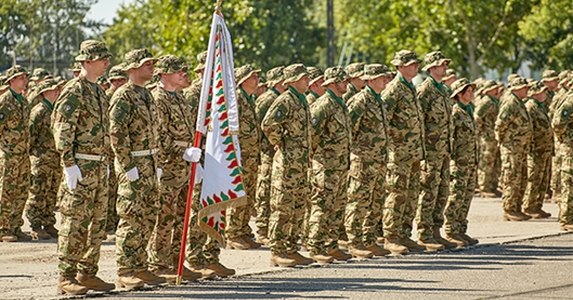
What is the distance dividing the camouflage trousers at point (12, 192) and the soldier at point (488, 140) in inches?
326

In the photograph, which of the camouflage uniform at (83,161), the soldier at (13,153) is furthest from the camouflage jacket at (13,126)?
the camouflage uniform at (83,161)

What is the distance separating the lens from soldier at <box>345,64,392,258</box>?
44.2 feet

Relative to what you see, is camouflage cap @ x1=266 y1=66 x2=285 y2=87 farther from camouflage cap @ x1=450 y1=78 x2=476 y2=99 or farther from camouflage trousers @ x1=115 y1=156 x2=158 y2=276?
camouflage trousers @ x1=115 y1=156 x2=158 y2=276

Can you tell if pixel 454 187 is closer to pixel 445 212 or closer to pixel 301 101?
pixel 445 212

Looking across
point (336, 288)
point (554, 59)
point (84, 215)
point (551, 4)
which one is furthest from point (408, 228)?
point (554, 59)

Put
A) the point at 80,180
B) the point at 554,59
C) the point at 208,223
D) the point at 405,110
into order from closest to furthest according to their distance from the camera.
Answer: the point at 80,180 → the point at 208,223 → the point at 405,110 → the point at 554,59

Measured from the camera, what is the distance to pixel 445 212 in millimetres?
14836

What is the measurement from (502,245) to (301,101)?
356cm

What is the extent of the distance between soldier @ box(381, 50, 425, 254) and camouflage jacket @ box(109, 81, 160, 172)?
11.9 feet

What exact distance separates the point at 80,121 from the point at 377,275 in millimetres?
3406

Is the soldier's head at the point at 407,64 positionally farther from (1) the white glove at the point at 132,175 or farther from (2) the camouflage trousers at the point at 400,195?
(1) the white glove at the point at 132,175

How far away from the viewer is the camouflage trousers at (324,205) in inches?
510

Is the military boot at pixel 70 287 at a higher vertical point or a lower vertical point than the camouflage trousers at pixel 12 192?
lower

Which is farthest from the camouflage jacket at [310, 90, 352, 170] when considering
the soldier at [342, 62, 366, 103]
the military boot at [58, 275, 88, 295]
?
the military boot at [58, 275, 88, 295]
